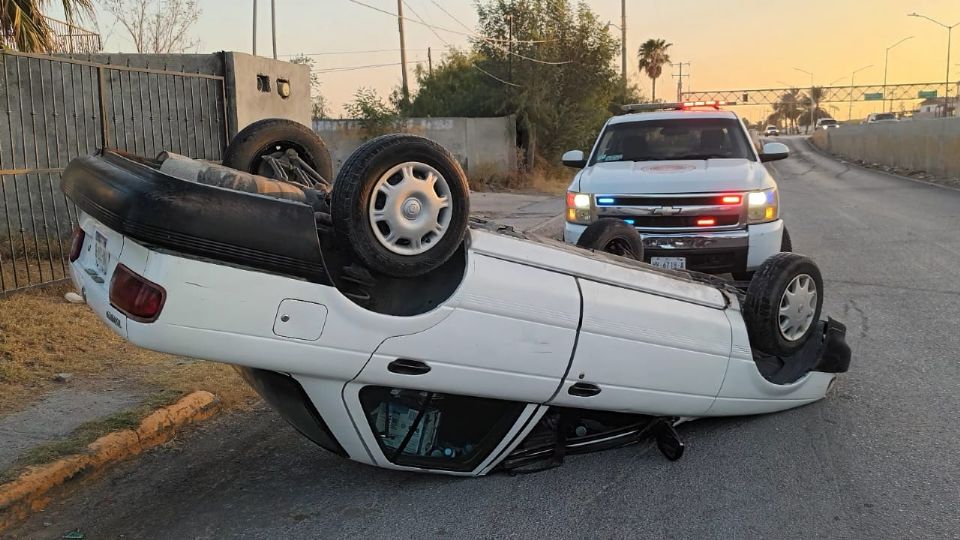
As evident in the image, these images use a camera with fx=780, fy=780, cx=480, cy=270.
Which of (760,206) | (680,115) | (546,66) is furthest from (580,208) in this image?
(546,66)

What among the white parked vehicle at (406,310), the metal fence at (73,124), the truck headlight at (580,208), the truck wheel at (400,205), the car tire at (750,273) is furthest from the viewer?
the metal fence at (73,124)

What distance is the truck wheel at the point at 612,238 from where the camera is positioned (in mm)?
5391

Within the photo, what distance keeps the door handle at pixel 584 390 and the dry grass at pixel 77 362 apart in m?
2.59

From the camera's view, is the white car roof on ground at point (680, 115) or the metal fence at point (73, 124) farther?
the white car roof on ground at point (680, 115)

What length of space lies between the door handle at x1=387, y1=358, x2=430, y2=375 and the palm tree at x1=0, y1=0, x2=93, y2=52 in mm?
7192

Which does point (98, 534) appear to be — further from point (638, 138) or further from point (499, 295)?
point (638, 138)

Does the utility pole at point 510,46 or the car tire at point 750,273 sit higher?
the utility pole at point 510,46

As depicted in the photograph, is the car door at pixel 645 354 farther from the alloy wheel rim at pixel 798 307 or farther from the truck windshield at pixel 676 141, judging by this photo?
the truck windshield at pixel 676 141

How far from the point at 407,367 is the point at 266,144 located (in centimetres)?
181

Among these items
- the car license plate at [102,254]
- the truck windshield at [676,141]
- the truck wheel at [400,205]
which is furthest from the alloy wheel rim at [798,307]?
the truck windshield at [676,141]

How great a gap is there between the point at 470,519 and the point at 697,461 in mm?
1300

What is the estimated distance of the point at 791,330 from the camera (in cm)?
438

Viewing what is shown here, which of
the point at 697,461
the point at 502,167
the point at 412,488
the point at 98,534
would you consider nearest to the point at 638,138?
the point at 697,461

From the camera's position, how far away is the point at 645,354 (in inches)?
144
